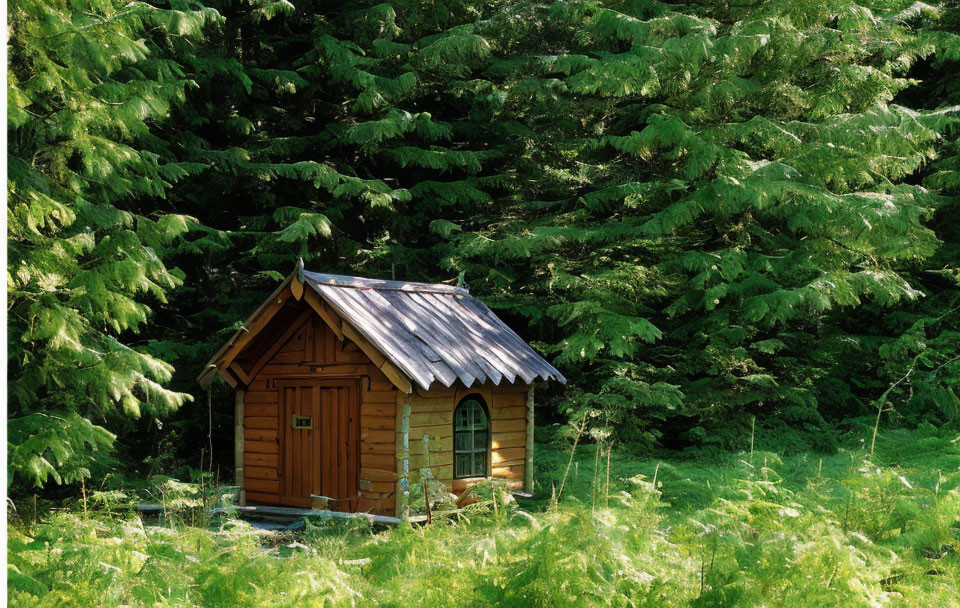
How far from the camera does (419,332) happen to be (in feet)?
35.6

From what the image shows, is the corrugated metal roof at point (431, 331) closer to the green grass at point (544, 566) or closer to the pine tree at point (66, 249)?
the pine tree at point (66, 249)

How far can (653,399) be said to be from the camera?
1291cm

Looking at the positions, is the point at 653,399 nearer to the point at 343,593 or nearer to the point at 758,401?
the point at 758,401

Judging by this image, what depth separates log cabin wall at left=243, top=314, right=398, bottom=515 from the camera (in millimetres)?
10273

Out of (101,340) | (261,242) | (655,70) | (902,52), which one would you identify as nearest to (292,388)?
(101,340)

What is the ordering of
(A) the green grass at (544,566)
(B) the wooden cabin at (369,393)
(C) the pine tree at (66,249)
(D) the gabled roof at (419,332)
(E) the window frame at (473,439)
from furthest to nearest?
(E) the window frame at (473,439), (B) the wooden cabin at (369,393), (D) the gabled roof at (419,332), (C) the pine tree at (66,249), (A) the green grass at (544,566)

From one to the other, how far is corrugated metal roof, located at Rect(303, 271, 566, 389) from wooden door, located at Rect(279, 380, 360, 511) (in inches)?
38.9

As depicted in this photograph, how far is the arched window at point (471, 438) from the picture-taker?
10.9 meters

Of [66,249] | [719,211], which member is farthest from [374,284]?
[719,211]

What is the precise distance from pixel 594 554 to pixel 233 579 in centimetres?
170

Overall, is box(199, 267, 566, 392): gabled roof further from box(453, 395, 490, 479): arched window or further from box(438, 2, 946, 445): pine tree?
box(438, 2, 946, 445): pine tree

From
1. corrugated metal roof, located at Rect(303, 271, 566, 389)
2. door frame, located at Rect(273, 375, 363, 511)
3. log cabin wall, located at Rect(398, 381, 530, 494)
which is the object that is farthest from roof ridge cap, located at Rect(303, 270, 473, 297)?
log cabin wall, located at Rect(398, 381, 530, 494)

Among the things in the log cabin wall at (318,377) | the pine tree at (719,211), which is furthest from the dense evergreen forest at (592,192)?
the log cabin wall at (318,377)

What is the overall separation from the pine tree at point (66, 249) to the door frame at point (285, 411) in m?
1.62
